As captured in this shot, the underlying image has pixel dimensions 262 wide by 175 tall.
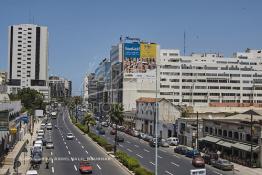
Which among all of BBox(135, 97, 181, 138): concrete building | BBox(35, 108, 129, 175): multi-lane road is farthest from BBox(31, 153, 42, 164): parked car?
BBox(135, 97, 181, 138): concrete building

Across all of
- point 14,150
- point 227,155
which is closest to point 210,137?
point 227,155

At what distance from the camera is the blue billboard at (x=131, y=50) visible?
518 ft

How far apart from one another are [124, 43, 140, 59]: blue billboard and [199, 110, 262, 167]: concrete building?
83145 mm

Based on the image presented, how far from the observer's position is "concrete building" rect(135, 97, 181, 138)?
3816 inches

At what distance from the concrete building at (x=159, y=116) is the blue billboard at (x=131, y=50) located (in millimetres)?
40106

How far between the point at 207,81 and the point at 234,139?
317ft

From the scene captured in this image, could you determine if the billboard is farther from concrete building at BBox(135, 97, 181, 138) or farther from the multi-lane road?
the multi-lane road

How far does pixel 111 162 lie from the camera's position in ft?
189

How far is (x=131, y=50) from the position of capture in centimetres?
15962

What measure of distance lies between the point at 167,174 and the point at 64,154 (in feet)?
75.5

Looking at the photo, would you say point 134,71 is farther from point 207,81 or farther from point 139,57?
point 207,81

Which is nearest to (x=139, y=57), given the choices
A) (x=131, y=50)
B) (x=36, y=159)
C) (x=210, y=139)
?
(x=131, y=50)

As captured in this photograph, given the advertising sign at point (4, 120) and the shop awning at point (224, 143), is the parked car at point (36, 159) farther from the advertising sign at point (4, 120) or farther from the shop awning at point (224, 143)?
the shop awning at point (224, 143)

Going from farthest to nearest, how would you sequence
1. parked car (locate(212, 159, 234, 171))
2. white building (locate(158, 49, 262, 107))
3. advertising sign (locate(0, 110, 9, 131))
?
white building (locate(158, 49, 262, 107)), advertising sign (locate(0, 110, 9, 131)), parked car (locate(212, 159, 234, 171))
